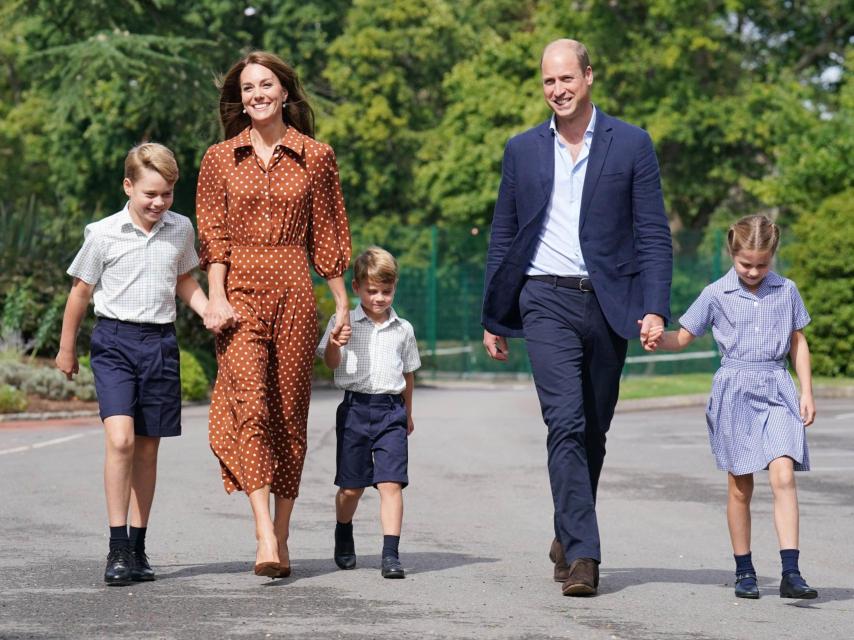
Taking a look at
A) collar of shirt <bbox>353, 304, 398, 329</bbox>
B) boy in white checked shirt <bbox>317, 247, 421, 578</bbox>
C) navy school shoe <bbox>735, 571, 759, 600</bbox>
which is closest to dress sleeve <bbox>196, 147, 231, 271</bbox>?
boy in white checked shirt <bbox>317, 247, 421, 578</bbox>

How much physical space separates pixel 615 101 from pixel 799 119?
5075 millimetres

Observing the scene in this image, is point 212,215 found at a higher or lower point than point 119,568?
higher

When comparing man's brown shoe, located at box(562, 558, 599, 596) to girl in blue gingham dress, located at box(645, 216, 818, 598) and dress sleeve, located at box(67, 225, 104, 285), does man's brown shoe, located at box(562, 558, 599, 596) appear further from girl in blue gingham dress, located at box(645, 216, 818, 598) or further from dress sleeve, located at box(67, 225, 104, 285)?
dress sleeve, located at box(67, 225, 104, 285)

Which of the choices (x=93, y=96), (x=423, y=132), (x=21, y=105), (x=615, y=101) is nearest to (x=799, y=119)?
(x=615, y=101)

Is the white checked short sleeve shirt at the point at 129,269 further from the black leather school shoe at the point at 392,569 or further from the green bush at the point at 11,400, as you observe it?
the green bush at the point at 11,400

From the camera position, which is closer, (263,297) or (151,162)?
(263,297)

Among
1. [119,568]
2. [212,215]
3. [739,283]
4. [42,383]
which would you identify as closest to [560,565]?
[739,283]

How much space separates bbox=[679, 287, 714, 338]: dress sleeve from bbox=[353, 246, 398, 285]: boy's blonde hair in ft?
4.09

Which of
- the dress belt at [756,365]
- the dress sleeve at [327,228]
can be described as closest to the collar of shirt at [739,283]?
the dress belt at [756,365]

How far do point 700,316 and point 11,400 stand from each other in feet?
39.5

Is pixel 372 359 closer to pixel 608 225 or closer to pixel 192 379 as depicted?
pixel 608 225

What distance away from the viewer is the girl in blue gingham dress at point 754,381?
22.1 feet

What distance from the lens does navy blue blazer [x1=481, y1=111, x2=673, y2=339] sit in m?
6.69

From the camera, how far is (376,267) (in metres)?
7.25
